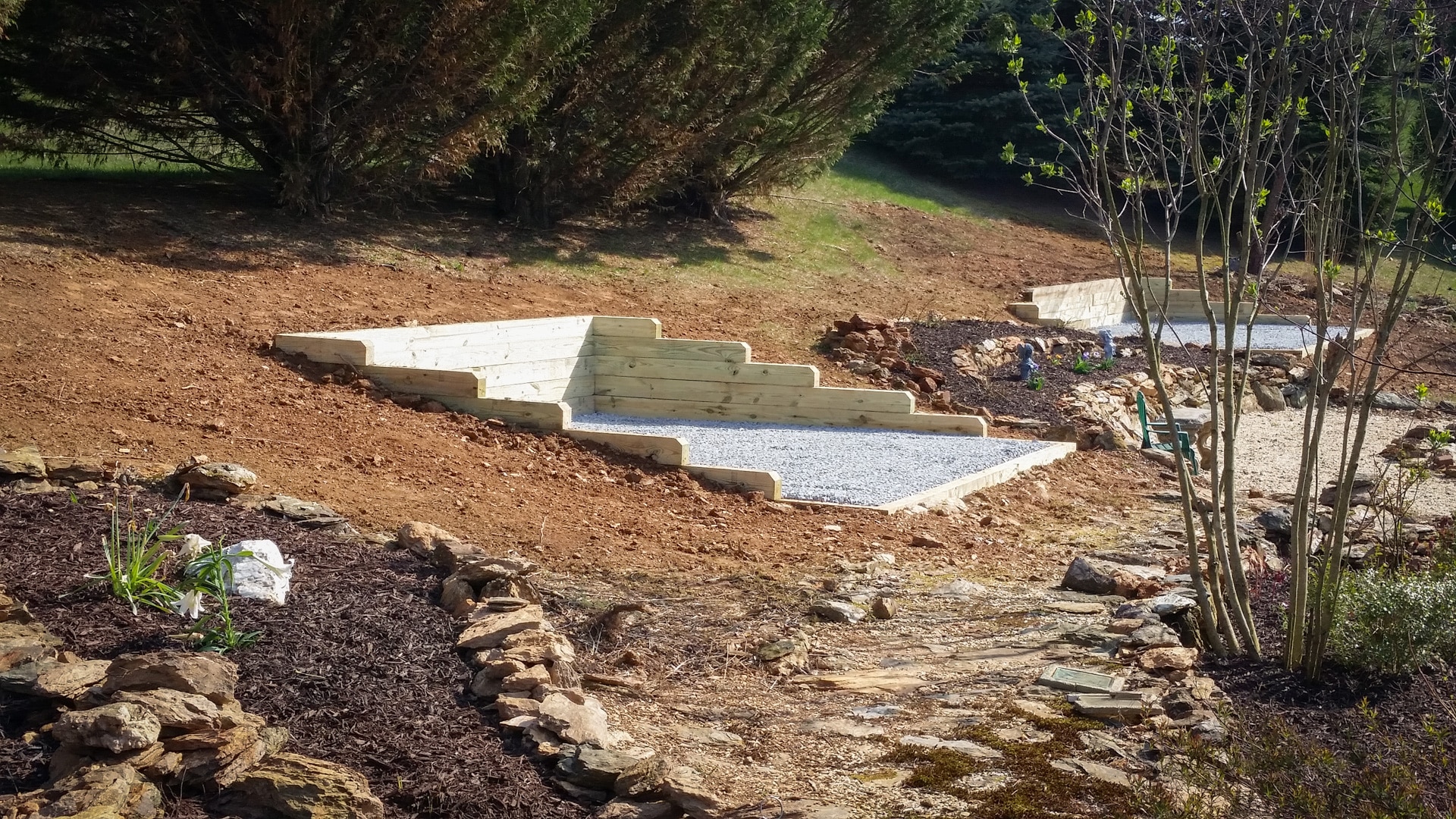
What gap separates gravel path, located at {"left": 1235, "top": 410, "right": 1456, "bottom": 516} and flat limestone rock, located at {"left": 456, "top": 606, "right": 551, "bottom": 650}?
5.91 m

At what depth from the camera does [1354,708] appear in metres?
4.17

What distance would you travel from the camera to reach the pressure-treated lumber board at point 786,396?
33.6 feet

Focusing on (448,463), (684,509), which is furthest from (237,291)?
(684,509)

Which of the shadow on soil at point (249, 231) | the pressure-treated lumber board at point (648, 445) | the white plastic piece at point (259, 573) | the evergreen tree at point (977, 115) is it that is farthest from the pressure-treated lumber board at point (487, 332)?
the evergreen tree at point (977, 115)

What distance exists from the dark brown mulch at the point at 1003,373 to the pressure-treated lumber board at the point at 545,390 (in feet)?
11.4

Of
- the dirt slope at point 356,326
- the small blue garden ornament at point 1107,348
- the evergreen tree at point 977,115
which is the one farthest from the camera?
the evergreen tree at point 977,115

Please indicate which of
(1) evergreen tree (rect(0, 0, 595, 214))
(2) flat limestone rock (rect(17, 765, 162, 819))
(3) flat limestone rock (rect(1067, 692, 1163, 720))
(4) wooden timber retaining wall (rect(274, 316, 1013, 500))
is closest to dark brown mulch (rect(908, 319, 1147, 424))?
(4) wooden timber retaining wall (rect(274, 316, 1013, 500))

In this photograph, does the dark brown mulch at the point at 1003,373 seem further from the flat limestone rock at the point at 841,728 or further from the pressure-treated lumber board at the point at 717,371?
the flat limestone rock at the point at 841,728

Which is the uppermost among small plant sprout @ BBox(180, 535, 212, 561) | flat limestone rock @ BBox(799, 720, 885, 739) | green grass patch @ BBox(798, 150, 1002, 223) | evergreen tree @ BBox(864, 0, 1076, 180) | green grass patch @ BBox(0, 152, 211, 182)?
evergreen tree @ BBox(864, 0, 1076, 180)

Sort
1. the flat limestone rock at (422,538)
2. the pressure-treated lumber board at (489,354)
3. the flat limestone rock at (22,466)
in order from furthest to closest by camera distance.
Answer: the pressure-treated lumber board at (489,354)
the flat limestone rock at (22,466)
the flat limestone rock at (422,538)

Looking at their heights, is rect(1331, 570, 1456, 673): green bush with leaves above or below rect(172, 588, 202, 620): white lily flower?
above

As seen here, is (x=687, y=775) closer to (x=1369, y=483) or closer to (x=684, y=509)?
(x=684, y=509)

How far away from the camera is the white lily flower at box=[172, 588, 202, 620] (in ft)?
12.9

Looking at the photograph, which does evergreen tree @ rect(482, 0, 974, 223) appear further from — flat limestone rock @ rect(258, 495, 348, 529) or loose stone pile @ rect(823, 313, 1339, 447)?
flat limestone rock @ rect(258, 495, 348, 529)
